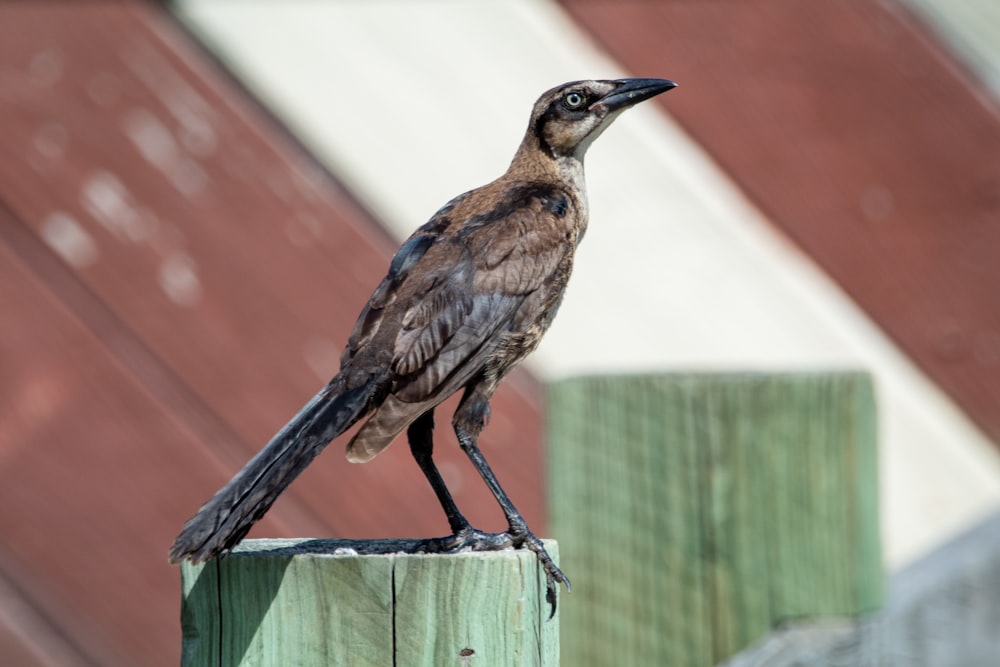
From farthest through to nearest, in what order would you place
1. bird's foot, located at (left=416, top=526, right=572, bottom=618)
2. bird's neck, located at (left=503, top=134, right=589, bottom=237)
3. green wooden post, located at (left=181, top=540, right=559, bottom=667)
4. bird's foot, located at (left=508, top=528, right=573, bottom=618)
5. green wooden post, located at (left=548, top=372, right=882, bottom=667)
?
bird's neck, located at (left=503, top=134, right=589, bottom=237) < green wooden post, located at (left=548, top=372, right=882, bottom=667) < bird's foot, located at (left=416, top=526, right=572, bottom=618) < bird's foot, located at (left=508, top=528, right=573, bottom=618) < green wooden post, located at (left=181, top=540, right=559, bottom=667)

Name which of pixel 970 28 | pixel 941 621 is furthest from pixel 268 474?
pixel 970 28

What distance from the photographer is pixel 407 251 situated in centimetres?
298

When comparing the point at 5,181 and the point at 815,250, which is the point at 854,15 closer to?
the point at 815,250

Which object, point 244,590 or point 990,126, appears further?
point 990,126

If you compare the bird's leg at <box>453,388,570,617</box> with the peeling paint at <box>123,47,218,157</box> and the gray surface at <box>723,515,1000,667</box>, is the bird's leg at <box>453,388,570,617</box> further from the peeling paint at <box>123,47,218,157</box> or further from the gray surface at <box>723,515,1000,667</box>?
the peeling paint at <box>123,47,218,157</box>

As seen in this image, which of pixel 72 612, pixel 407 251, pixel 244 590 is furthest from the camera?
pixel 72 612

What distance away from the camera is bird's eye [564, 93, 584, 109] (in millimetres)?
3570

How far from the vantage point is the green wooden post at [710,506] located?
2863 millimetres

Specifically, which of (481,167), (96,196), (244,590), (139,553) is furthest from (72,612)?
(244,590)

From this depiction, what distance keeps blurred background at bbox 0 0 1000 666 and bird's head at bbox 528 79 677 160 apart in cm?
131

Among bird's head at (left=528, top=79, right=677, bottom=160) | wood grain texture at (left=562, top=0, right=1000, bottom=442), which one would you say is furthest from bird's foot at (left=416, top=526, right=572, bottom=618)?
wood grain texture at (left=562, top=0, right=1000, bottom=442)

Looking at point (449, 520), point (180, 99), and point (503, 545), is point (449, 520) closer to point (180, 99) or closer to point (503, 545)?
point (503, 545)

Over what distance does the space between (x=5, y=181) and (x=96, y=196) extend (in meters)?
0.33

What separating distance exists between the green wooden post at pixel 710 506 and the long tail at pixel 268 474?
57 cm
